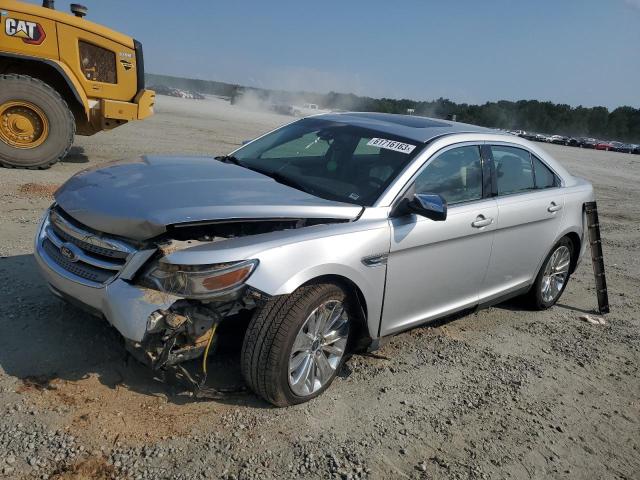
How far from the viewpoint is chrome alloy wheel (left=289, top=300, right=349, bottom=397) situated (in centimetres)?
323

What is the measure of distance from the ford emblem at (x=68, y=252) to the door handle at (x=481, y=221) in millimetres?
2708

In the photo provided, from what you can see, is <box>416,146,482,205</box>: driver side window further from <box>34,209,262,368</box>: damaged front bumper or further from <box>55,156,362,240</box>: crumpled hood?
<box>34,209,262,368</box>: damaged front bumper

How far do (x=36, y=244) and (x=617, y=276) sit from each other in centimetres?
668

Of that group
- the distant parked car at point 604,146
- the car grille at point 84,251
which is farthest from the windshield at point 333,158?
the distant parked car at point 604,146

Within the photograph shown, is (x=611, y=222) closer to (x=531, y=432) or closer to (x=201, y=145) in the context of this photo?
(x=531, y=432)

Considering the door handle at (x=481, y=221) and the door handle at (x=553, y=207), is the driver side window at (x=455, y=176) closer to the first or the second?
the door handle at (x=481, y=221)

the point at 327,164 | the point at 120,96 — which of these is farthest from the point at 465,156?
the point at 120,96

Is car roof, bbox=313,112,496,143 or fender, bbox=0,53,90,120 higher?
fender, bbox=0,53,90,120

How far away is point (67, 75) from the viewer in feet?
28.0

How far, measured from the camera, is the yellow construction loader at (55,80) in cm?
823

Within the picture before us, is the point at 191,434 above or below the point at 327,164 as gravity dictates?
below

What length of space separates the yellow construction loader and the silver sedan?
523 cm

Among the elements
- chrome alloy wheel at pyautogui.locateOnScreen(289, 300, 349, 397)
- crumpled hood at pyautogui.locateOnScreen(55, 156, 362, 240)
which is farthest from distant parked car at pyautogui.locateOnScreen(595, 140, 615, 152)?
chrome alloy wheel at pyautogui.locateOnScreen(289, 300, 349, 397)

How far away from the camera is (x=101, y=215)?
3.13 meters
